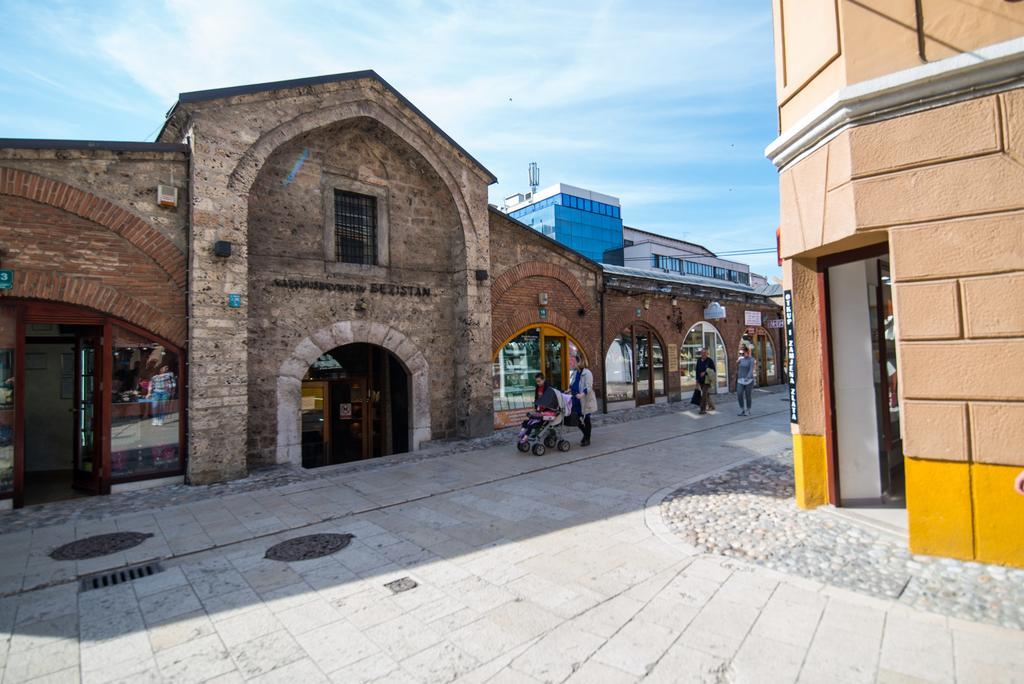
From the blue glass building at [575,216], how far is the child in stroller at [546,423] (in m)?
39.2

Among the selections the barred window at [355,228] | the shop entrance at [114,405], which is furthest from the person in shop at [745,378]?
the shop entrance at [114,405]

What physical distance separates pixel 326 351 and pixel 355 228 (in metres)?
2.49

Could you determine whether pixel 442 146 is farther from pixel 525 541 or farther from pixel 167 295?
pixel 525 541

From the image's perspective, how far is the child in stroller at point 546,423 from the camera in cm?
919

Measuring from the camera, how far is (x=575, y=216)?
4941 centimetres

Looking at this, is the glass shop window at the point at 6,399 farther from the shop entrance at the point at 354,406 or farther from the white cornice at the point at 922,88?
the white cornice at the point at 922,88

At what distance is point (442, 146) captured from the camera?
10.4 metres

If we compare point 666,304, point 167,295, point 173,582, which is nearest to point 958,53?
point 173,582

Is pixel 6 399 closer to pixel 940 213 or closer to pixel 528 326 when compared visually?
pixel 528 326

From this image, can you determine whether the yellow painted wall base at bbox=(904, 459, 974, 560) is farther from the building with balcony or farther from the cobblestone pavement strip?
the building with balcony

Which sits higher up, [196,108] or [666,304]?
[196,108]

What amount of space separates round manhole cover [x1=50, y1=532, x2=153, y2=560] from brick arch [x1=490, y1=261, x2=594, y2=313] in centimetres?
754

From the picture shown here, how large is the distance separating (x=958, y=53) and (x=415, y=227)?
27.6 ft

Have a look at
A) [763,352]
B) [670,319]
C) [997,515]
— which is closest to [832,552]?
[997,515]
